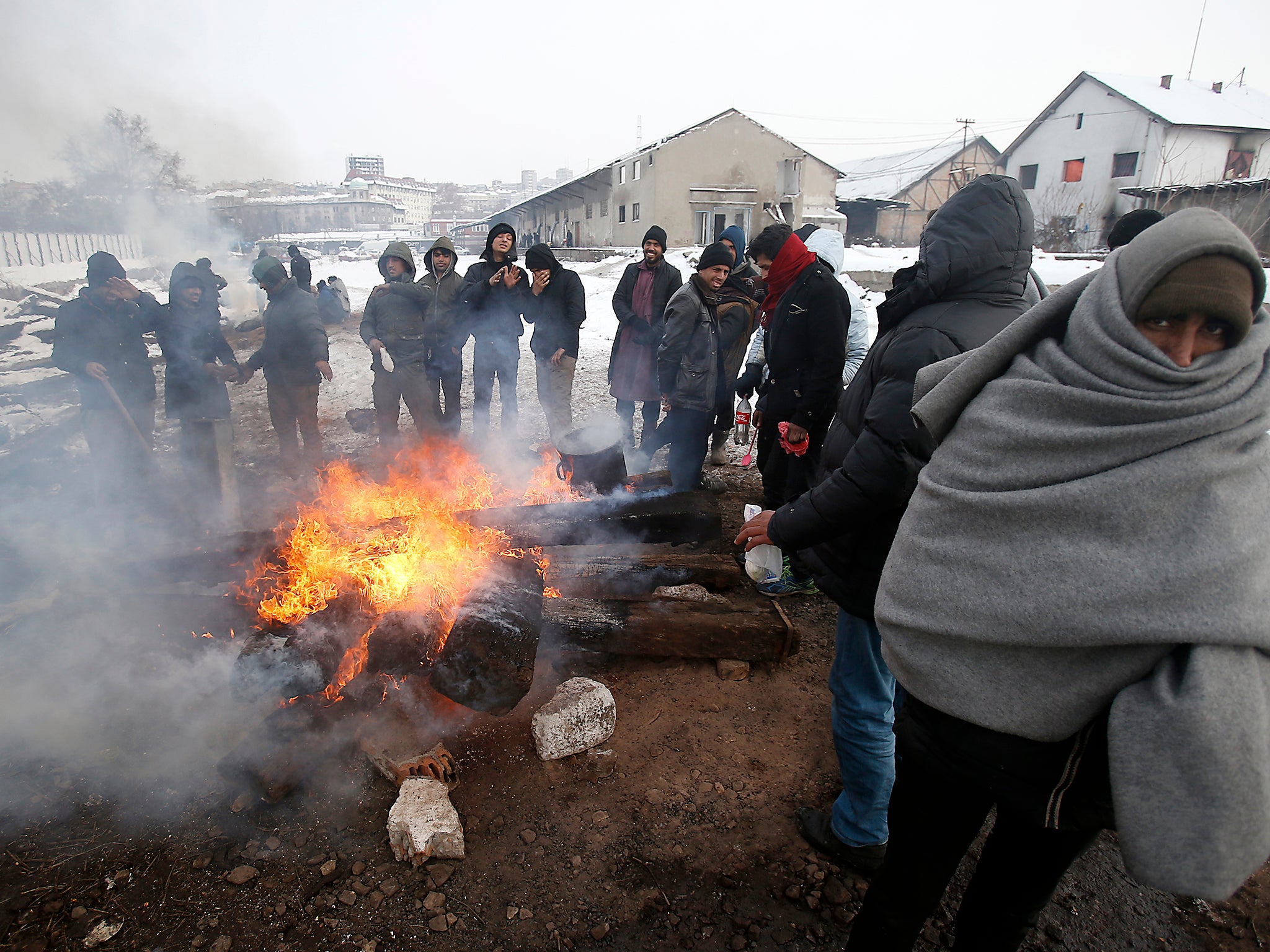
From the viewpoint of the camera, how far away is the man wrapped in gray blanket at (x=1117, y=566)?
3.55ft

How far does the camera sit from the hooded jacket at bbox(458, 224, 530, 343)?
7031mm

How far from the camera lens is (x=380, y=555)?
3.77m

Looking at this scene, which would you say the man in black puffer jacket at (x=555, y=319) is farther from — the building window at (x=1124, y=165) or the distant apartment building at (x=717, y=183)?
the building window at (x=1124, y=165)

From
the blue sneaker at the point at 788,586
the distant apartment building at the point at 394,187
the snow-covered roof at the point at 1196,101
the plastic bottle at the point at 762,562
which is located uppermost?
the distant apartment building at the point at 394,187

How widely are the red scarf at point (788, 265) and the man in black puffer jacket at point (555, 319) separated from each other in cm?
305

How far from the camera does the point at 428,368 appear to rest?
7105mm

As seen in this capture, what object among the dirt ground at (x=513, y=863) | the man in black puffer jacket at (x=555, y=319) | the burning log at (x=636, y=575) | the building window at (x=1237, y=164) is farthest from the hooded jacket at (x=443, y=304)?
the building window at (x=1237, y=164)

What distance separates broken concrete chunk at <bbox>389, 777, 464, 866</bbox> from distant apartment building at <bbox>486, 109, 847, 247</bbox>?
24676mm

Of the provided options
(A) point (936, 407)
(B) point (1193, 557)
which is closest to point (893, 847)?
(B) point (1193, 557)

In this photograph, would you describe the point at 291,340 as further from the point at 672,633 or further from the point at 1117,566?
the point at 1117,566

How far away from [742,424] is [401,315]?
394cm

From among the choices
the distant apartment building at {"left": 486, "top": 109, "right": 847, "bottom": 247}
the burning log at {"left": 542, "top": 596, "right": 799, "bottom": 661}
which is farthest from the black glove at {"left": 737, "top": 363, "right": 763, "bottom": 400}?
the distant apartment building at {"left": 486, "top": 109, "right": 847, "bottom": 247}

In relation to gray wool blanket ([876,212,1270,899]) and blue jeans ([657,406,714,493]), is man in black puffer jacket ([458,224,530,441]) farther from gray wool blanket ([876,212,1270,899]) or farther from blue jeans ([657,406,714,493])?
gray wool blanket ([876,212,1270,899])

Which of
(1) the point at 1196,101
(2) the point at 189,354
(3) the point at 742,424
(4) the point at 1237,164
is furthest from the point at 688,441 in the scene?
(1) the point at 1196,101
